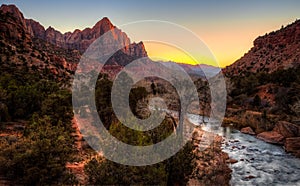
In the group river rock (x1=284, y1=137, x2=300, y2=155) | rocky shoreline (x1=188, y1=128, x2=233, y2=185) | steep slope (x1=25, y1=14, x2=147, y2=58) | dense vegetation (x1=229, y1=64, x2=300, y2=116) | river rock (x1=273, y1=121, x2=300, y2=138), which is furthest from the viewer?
steep slope (x1=25, y1=14, x2=147, y2=58)

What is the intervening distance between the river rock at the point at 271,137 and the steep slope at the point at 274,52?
49.4 m

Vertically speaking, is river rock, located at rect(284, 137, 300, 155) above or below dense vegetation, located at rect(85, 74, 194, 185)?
below

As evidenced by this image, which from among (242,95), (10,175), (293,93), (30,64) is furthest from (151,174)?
(30,64)

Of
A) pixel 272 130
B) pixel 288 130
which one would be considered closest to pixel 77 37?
pixel 272 130

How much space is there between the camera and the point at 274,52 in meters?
97.2

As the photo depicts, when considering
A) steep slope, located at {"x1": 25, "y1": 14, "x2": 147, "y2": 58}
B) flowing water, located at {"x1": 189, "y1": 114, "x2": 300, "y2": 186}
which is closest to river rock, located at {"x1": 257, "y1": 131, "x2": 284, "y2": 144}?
flowing water, located at {"x1": 189, "y1": 114, "x2": 300, "y2": 186}

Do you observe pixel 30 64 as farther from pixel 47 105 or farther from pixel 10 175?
pixel 10 175

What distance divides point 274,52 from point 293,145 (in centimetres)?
8261

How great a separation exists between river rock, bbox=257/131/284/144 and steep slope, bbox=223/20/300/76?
49378mm

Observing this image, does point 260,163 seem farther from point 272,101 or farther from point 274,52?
point 274,52

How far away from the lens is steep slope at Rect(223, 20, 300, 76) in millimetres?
83375

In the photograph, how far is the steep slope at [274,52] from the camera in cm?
8338

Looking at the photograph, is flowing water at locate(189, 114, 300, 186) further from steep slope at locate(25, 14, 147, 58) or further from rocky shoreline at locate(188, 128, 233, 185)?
steep slope at locate(25, 14, 147, 58)

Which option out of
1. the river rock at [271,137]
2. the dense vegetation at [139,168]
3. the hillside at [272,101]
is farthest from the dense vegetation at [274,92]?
the dense vegetation at [139,168]
